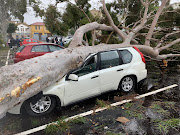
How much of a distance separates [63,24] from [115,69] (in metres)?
8.83

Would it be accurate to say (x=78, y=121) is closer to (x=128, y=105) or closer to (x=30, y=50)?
(x=128, y=105)

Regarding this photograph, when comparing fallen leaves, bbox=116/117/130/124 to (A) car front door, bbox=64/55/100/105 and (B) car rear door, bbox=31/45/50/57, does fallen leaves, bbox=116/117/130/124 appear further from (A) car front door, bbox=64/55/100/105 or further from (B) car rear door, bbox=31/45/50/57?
(B) car rear door, bbox=31/45/50/57

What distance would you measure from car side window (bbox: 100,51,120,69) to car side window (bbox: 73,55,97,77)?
0.26m

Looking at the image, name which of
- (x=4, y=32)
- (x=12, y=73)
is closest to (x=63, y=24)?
(x=12, y=73)

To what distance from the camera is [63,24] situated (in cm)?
1235

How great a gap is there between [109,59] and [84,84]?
1.18 metres

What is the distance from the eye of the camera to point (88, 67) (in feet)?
14.4

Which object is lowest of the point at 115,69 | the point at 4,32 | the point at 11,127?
the point at 11,127

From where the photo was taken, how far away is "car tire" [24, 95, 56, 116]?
151 inches

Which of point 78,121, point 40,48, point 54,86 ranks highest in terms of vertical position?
point 40,48

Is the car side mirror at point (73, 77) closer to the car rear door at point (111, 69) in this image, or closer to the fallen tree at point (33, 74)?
the fallen tree at point (33, 74)

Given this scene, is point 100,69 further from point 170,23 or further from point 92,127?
point 170,23

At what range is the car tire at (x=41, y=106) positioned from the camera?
12.6ft

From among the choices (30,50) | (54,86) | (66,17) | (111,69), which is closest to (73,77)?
(54,86)
